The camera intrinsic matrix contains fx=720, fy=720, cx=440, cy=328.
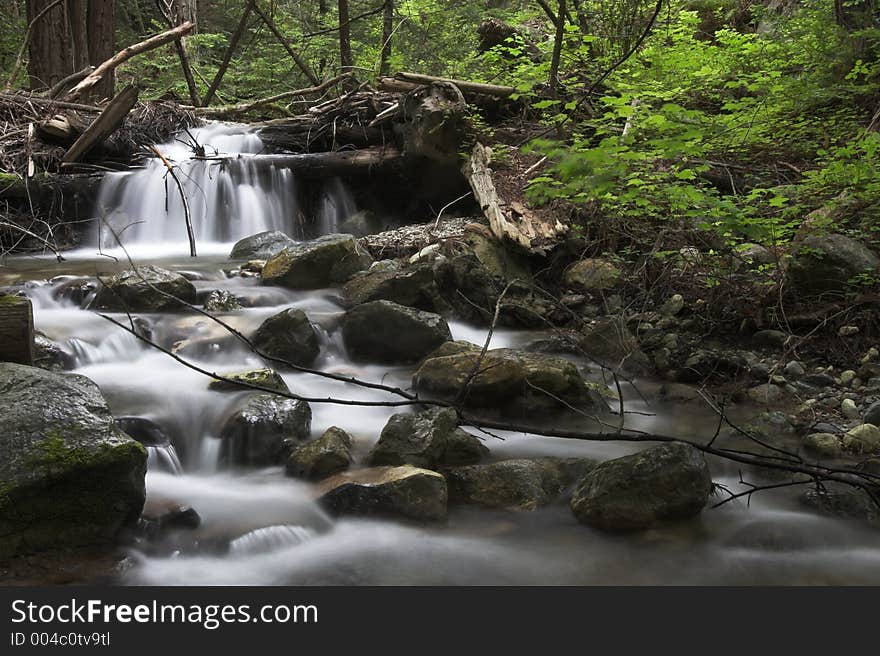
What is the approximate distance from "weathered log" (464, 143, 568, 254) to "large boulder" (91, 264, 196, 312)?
3.29m

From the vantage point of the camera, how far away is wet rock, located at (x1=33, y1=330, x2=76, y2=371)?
525cm

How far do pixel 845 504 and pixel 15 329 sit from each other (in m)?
4.74

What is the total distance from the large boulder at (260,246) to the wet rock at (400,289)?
1.85m

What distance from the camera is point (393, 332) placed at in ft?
20.3

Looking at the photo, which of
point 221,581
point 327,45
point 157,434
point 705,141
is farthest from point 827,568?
point 327,45

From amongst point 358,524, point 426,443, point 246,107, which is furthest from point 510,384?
point 246,107

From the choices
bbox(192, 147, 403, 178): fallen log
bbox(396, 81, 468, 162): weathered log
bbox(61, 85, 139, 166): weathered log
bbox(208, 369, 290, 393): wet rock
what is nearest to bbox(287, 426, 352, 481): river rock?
bbox(208, 369, 290, 393): wet rock

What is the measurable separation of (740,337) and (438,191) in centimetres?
464

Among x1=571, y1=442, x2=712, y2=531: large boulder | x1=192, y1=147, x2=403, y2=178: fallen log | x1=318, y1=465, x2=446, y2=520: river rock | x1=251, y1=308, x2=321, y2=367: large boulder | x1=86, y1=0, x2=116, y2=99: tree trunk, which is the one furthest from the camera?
x1=86, y1=0, x2=116, y2=99: tree trunk

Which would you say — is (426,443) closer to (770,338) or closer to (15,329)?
(15,329)

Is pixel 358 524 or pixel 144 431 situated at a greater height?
pixel 144 431

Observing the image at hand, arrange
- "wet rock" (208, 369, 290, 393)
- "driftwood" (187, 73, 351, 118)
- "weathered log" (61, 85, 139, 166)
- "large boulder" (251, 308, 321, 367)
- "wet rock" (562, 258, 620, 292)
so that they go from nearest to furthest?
1. "wet rock" (208, 369, 290, 393)
2. "large boulder" (251, 308, 321, 367)
3. "wet rock" (562, 258, 620, 292)
4. "weathered log" (61, 85, 139, 166)
5. "driftwood" (187, 73, 351, 118)

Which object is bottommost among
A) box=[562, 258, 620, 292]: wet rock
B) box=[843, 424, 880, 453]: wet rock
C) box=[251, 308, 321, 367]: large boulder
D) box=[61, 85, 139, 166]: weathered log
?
box=[843, 424, 880, 453]: wet rock

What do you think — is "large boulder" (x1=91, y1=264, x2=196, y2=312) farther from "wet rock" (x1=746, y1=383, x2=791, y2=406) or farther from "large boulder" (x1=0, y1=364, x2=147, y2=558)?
"wet rock" (x1=746, y1=383, x2=791, y2=406)
